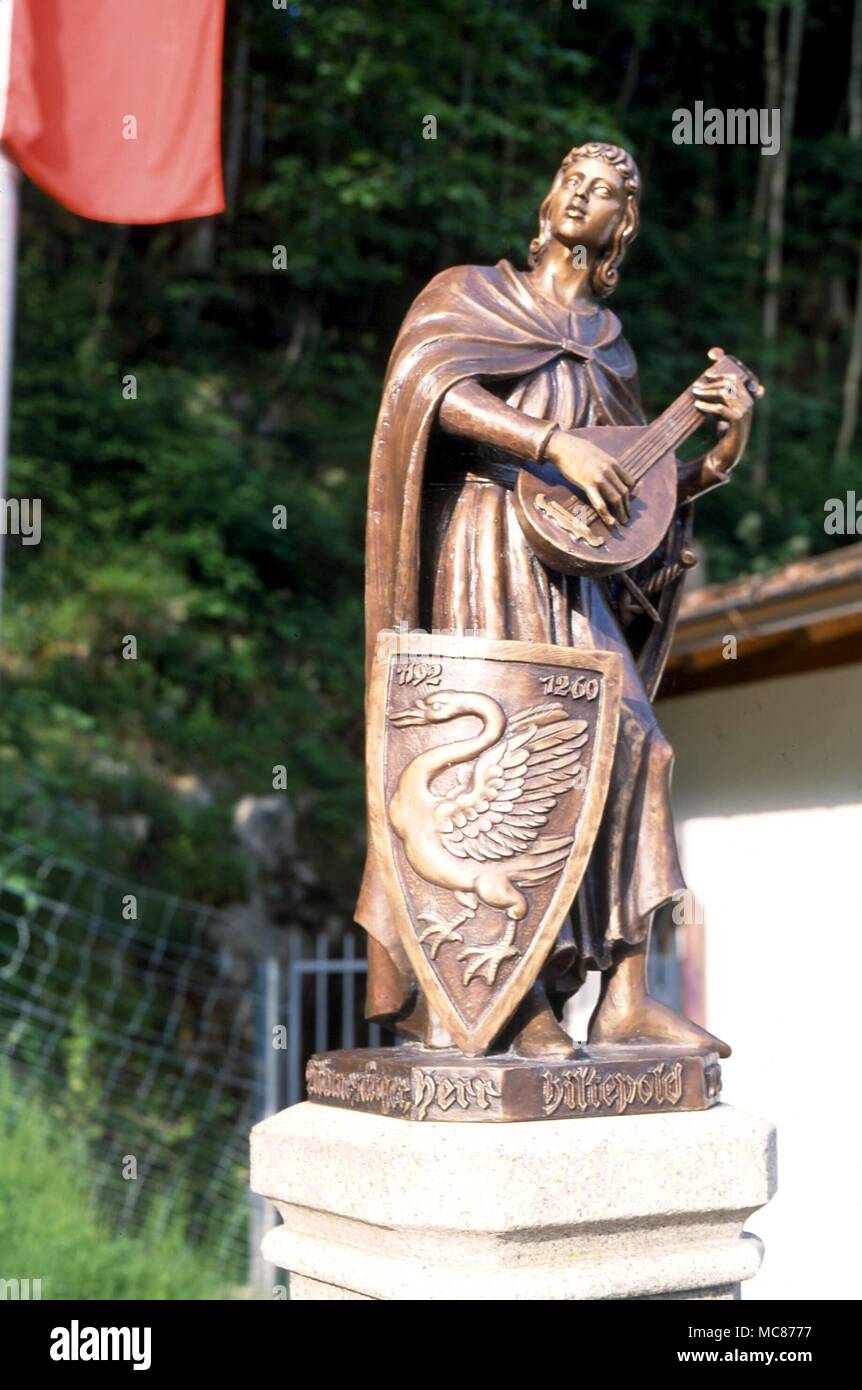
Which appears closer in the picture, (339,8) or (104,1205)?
(104,1205)

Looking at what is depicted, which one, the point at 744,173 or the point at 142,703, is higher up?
the point at 744,173

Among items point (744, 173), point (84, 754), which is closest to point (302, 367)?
point (84, 754)

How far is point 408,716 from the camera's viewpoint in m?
3.10

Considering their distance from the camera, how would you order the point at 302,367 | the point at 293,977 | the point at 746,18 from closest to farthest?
the point at 293,977 < the point at 302,367 < the point at 746,18

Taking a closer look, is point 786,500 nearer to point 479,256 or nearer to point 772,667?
point 479,256

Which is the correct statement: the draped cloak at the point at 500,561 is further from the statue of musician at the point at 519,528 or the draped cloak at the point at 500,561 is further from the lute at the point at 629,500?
the lute at the point at 629,500

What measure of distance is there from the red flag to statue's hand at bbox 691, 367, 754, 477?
2668 millimetres

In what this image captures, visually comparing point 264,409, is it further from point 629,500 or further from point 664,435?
point 629,500

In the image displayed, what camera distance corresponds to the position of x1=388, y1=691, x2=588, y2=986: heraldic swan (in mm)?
3029

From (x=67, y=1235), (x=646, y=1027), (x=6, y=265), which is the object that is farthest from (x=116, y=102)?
(x=67, y=1235)

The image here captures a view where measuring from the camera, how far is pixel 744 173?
46.0ft

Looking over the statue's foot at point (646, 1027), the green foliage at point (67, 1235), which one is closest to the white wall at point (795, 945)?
the green foliage at point (67, 1235)

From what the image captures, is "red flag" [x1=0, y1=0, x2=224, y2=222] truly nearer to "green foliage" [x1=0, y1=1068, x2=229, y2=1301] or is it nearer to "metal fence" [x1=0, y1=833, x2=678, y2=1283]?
"metal fence" [x1=0, y1=833, x2=678, y2=1283]

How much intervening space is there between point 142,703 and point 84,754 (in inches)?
24.0
